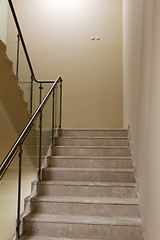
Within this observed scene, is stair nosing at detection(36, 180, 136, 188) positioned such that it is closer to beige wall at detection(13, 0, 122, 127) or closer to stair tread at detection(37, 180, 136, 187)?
stair tread at detection(37, 180, 136, 187)

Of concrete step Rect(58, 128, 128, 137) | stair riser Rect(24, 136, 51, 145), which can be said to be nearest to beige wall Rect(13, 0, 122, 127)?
concrete step Rect(58, 128, 128, 137)

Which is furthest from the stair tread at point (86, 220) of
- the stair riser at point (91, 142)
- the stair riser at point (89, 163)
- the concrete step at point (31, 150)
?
the stair riser at point (91, 142)

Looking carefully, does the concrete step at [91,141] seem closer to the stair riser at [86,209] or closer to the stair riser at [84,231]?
the stair riser at [86,209]

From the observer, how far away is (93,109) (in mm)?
6578

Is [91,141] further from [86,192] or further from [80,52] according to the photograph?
[80,52]

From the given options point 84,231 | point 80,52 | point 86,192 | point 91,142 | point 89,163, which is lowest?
point 84,231

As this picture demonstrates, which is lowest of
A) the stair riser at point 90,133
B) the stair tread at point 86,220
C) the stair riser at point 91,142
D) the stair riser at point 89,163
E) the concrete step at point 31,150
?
the stair tread at point 86,220

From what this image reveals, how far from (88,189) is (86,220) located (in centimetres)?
58

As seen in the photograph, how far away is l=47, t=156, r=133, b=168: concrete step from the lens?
3732 mm

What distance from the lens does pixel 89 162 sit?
149 inches

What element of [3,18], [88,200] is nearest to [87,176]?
[88,200]

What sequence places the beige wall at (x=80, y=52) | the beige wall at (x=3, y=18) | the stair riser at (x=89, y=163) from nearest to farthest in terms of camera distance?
the stair riser at (x=89, y=163) → the beige wall at (x=3, y=18) → the beige wall at (x=80, y=52)

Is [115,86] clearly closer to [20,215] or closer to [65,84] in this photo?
[65,84]

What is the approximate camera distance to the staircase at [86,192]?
267 cm
